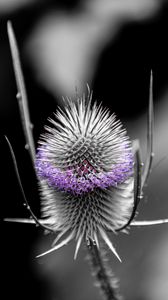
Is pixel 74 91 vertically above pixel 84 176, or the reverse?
pixel 74 91

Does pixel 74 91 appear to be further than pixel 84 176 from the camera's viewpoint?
Yes

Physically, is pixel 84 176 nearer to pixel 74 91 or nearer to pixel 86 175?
pixel 86 175

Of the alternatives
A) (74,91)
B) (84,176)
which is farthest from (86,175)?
(74,91)

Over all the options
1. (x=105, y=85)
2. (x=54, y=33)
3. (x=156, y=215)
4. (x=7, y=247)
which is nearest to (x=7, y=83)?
(x=54, y=33)

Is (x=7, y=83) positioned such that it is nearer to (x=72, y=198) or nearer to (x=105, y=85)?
(x=105, y=85)

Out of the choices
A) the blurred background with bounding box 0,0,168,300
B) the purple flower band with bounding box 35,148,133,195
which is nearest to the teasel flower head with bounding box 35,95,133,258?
the purple flower band with bounding box 35,148,133,195

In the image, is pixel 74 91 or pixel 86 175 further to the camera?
pixel 74 91

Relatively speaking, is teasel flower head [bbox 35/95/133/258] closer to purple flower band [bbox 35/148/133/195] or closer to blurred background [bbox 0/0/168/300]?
purple flower band [bbox 35/148/133/195]
